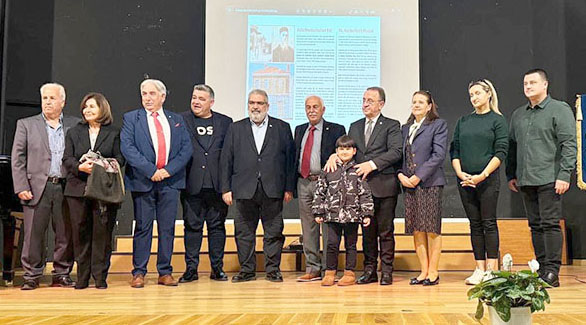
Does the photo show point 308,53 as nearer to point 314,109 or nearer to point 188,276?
point 314,109

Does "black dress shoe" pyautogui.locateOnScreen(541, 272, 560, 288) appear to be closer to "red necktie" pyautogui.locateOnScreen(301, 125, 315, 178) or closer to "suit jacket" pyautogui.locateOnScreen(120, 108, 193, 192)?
"red necktie" pyautogui.locateOnScreen(301, 125, 315, 178)

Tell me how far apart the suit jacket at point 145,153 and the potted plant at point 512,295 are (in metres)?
2.89

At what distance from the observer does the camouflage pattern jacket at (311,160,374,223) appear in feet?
15.0

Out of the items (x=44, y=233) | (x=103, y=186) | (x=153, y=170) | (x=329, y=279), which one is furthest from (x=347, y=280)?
(x=44, y=233)

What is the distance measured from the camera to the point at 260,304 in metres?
3.59

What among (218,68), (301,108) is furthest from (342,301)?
(218,68)

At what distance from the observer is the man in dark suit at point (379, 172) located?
15.3 ft

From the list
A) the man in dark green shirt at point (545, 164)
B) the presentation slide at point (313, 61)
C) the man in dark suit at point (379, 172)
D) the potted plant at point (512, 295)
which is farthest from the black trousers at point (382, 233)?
the potted plant at point (512, 295)

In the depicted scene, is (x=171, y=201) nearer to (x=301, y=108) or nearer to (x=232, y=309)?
(x=232, y=309)

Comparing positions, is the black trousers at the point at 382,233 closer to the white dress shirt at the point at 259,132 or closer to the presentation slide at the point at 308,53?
the white dress shirt at the point at 259,132

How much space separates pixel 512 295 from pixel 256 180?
9.72 feet

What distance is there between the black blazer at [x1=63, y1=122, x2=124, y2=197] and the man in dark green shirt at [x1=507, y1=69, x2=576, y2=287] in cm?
288

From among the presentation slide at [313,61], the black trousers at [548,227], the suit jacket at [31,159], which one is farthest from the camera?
the presentation slide at [313,61]

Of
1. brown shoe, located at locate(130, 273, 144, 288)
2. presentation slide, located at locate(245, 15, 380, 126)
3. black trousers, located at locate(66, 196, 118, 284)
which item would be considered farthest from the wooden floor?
presentation slide, located at locate(245, 15, 380, 126)
